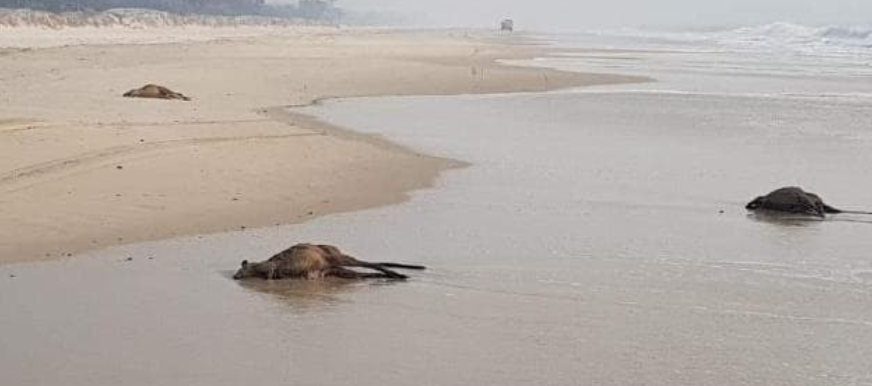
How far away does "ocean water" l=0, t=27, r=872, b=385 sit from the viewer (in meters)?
5.45

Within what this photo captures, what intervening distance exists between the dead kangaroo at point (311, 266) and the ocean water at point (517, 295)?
0.42 ft

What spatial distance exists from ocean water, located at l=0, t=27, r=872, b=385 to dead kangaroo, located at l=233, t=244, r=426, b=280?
13 centimetres

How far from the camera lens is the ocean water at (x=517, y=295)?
→ 5.45m

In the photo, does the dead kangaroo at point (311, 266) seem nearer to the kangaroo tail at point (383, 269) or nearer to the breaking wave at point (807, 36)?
the kangaroo tail at point (383, 269)

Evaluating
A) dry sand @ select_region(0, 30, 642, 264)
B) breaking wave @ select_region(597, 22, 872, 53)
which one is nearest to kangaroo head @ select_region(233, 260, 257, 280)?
dry sand @ select_region(0, 30, 642, 264)

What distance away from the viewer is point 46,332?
5832 mm

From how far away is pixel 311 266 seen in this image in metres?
7.23

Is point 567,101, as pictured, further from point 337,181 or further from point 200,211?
point 200,211

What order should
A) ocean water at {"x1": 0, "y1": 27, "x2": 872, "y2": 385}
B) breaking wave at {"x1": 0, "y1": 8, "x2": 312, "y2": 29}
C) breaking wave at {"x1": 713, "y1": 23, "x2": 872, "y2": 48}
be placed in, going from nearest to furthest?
ocean water at {"x1": 0, "y1": 27, "x2": 872, "y2": 385}
breaking wave at {"x1": 0, "y1": 8, "x2": 312, "y2": 29}
breaking wave at {"x1": 713, "y1": 23, "x2": 872, "y2": 48}

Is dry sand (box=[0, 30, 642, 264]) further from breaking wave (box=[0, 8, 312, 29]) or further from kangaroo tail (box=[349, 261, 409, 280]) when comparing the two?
breaking wave (box=[0, 8, 312, 29])

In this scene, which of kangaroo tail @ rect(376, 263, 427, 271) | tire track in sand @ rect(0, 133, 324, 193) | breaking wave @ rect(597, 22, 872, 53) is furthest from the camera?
breaking wave @ rect(597, 22, 872, 53)

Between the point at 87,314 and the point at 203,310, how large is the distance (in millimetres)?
582

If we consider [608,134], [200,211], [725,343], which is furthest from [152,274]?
[608,134]

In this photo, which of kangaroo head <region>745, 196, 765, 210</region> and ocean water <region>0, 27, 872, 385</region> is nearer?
ocean water <region>0, 27, 872, 385</region>
